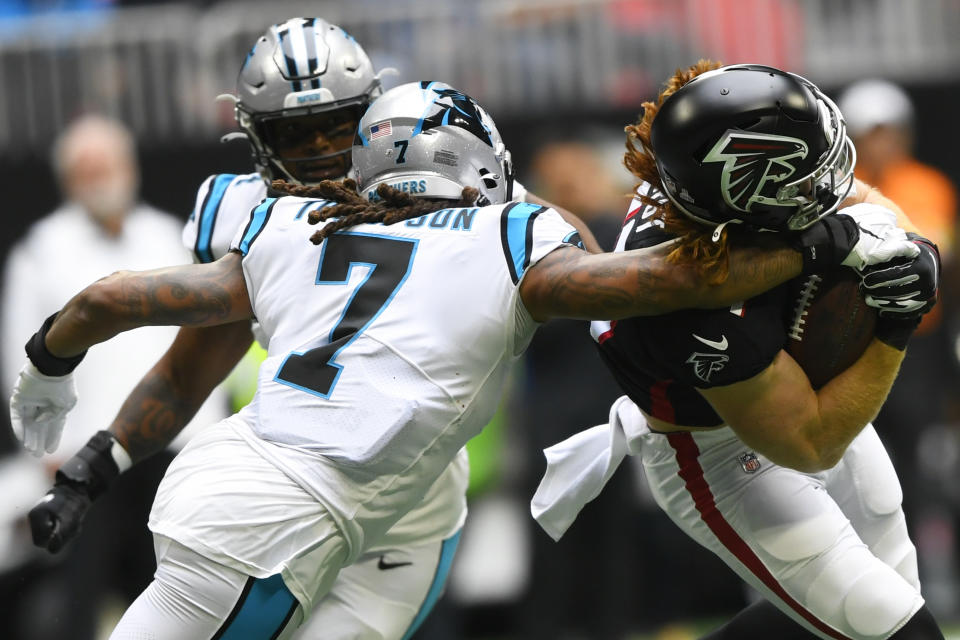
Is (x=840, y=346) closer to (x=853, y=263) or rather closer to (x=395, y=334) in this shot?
(x=853, y=263)

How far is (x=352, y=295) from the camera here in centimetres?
327

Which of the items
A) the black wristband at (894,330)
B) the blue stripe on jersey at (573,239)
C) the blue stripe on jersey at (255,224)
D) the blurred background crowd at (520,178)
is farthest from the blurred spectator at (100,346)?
the black wristband at (894,330)

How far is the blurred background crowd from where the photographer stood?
20.7 ft

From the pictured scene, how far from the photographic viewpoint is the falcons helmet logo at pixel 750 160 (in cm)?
308

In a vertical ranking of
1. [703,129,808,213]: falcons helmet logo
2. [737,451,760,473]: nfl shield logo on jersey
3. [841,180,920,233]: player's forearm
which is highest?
[703,129,808,213]: falcons helmet logo

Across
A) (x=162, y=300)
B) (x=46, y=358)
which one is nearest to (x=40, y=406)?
(x=46, y=358)

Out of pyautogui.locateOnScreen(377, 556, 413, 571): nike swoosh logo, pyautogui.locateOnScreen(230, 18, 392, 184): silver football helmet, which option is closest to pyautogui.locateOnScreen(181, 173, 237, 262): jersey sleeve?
pyautogui.locateOnScreen(230, 18, 392, 184): silver football helmet

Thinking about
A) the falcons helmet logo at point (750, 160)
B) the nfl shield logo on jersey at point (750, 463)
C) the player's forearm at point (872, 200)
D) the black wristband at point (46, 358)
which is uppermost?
the falcons helmet logo at point (750, 160)

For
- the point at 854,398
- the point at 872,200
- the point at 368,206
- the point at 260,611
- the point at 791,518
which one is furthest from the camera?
the point at 872,200

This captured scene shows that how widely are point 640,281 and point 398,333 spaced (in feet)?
1.84

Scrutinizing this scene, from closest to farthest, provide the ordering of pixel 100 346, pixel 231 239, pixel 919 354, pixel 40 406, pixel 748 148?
pixel 748 148 → pixel 40 406 → pixel 231 239 → pixel 100 346 → pixel 919 354

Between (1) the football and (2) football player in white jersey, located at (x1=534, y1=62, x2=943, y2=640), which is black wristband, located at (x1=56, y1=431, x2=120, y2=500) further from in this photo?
(1) the football

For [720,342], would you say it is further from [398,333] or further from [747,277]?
[398,333]

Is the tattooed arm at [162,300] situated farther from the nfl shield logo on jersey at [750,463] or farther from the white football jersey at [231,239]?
the nfl shield logo on jersey at [750,463]
